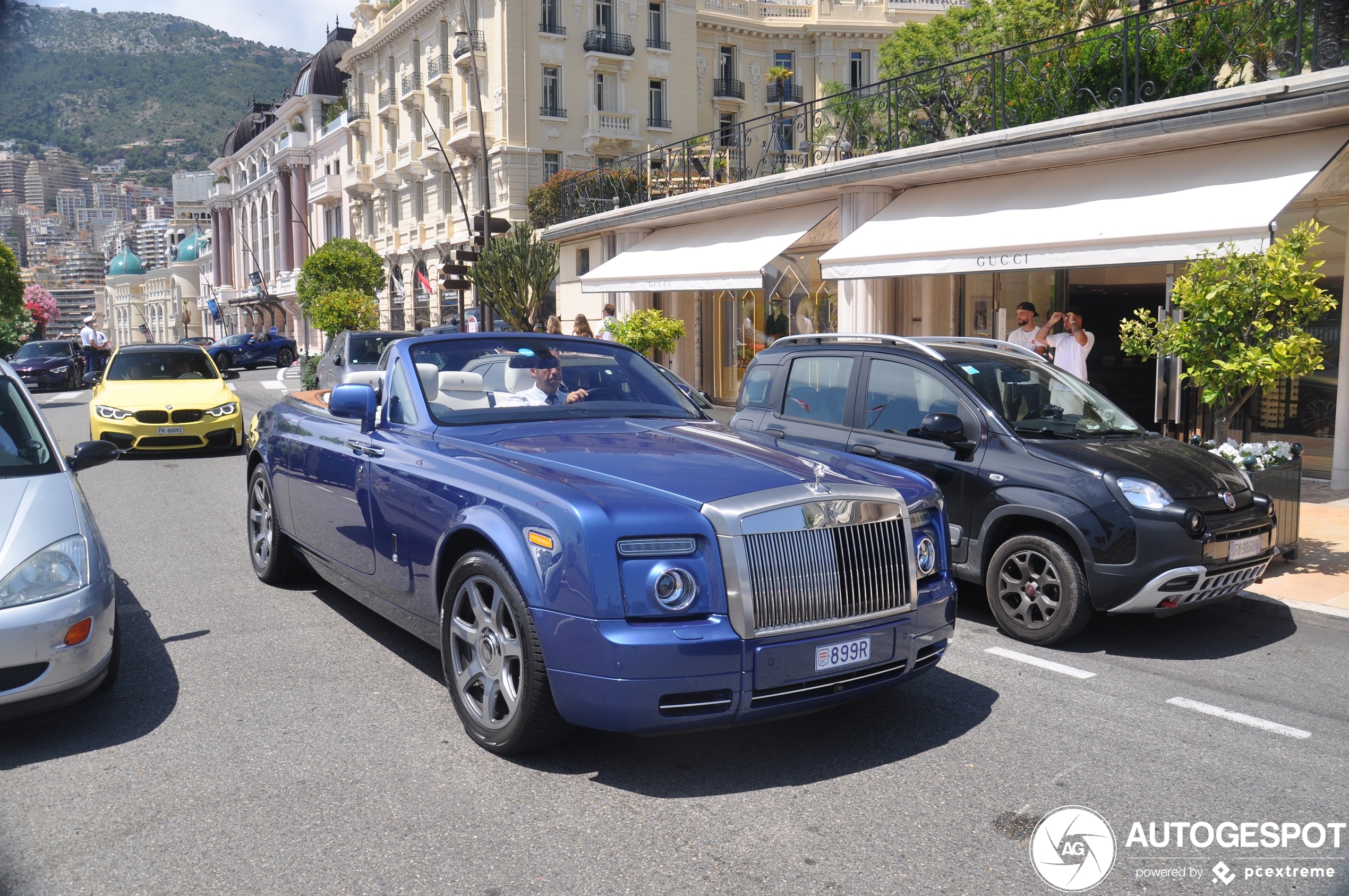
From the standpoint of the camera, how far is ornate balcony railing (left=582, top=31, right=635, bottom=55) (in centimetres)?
4434

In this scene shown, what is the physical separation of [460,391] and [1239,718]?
4.00 m

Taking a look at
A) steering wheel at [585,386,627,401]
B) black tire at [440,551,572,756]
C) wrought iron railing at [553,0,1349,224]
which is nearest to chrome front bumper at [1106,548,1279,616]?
steering wheel at [585,386,627,401]

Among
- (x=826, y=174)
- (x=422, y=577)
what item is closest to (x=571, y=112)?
(x=826, y=174)

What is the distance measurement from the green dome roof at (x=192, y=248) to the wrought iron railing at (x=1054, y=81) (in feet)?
391

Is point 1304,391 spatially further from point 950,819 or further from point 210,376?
point 210,376

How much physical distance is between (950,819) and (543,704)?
149 centimetres

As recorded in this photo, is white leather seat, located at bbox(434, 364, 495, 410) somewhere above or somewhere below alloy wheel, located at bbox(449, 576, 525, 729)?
above

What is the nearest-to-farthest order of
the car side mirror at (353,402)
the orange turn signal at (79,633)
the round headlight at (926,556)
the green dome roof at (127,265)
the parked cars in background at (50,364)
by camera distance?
the orange turn signal at (79,633) < the round headlight at (926,556) < the car side mirror at (353,402) < the parked cars in background at (50,364) < the green dome roof at (127,265)

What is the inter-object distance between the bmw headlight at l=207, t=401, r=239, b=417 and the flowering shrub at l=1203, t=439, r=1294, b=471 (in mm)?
12342

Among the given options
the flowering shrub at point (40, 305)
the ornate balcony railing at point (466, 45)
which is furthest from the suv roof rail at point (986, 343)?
the flowering shrub at point (40, 305)

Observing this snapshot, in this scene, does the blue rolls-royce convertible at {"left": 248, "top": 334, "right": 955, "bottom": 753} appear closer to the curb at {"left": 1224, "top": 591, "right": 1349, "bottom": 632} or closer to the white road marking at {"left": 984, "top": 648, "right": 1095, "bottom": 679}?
the white road marking at {"left": 984, "top": 648, "right": 1095, "bottom": 679}

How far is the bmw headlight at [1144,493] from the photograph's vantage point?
Answer: 5848mm

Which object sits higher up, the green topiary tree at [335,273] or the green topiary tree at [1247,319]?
the green topiary tree at [335,273]

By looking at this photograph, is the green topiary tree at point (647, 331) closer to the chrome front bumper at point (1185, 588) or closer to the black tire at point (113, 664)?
the chrome front bumper at point (1185, 588)
